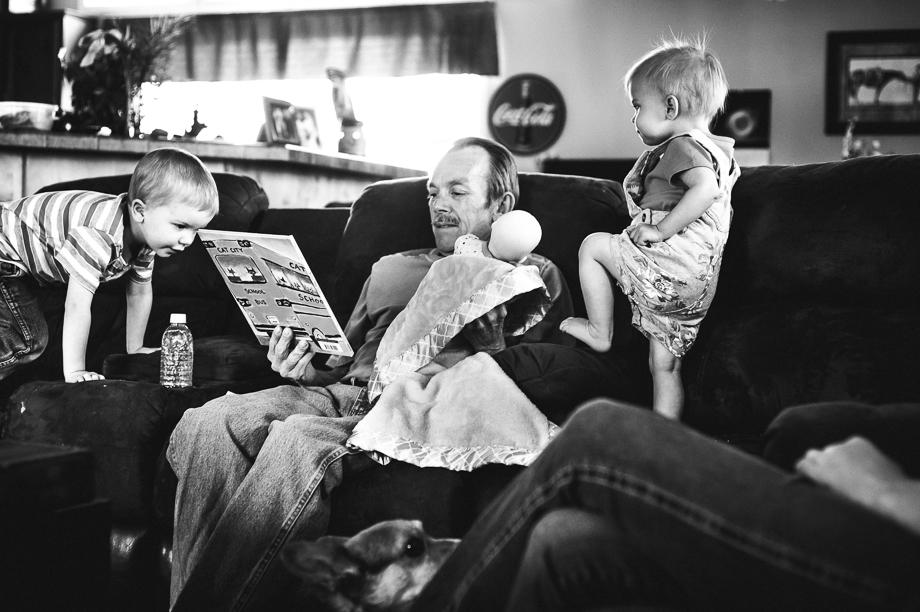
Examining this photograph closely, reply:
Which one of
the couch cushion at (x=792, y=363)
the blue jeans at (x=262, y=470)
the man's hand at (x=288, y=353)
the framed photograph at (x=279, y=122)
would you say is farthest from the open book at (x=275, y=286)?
the framed photograph at (x=279, y=122)

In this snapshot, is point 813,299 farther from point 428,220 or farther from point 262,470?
point 262,470

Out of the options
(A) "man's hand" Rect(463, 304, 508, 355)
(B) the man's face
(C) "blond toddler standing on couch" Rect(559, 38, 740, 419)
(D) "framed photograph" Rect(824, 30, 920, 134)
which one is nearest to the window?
(D) "framed photograph" Rect(824, 30, 920, 134)

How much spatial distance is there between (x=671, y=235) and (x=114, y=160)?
8.94 feet

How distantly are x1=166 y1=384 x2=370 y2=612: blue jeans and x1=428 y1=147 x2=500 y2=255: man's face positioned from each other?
0.59 meters

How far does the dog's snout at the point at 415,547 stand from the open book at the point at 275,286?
0.69 m

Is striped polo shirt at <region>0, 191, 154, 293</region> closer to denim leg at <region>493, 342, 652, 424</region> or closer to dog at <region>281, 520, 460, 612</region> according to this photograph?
denim leg at <region>493, 342, 652, 424</region>

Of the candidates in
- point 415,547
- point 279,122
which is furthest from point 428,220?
point 279,122

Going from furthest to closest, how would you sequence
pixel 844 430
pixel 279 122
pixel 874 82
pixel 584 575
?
pixel 874 82 → pixel 279 122 → pixel 844 430 → pixel 584 575

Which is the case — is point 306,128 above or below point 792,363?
above

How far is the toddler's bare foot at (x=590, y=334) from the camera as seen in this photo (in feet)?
6.77

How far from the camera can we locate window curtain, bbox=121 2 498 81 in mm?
6969

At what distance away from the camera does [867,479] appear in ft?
2.99

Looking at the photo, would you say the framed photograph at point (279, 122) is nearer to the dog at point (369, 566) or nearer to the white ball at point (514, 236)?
the white ball at point (514, 236)

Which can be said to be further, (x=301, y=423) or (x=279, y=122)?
(x=279, y=122)
